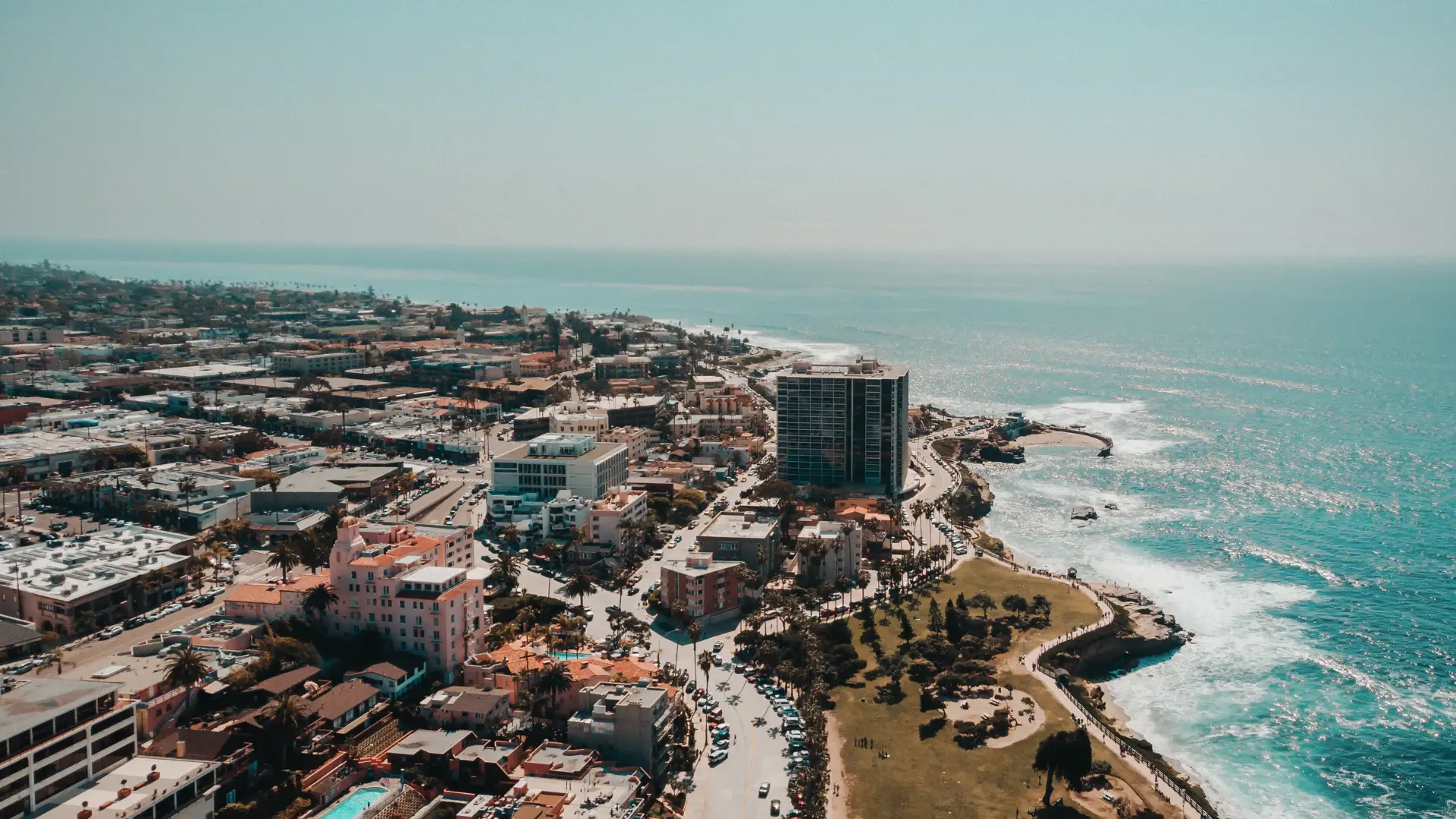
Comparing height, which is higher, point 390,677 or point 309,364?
point 309,364

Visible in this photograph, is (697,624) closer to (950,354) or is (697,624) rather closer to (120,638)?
(120,638)

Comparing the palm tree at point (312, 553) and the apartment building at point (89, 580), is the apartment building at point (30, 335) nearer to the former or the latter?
the apartment building at point (89, 580)

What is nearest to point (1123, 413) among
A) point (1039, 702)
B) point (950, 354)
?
point (950, 354)

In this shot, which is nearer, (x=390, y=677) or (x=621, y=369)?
(x=390, y=677)

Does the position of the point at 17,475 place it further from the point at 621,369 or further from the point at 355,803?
the point at 621,369

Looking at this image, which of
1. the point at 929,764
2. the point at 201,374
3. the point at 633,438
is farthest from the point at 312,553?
the point at 201,374

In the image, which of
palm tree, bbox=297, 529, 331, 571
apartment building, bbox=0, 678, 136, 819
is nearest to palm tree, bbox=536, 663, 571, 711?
apartment building, bbox=0, 678, 136, 819
